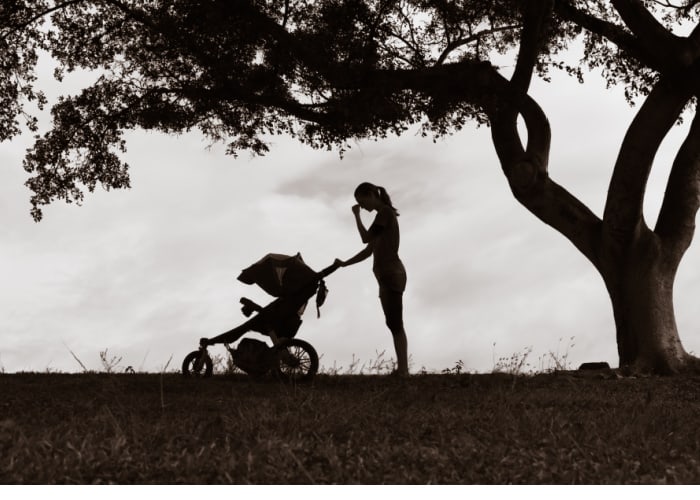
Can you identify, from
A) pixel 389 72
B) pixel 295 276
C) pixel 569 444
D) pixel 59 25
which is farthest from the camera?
pixel 59 25

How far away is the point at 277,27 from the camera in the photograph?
1327cm

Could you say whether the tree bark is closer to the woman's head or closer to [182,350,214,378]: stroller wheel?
the woman's head

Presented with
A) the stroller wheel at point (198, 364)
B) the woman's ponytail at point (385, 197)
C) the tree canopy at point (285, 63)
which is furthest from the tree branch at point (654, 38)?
the stroller wheel at point (198, 364)

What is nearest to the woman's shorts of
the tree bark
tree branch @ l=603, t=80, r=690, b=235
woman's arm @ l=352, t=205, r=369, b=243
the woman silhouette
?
the woman silhouette

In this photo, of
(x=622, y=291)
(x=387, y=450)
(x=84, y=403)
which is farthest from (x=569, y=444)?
(x=622, y=291)

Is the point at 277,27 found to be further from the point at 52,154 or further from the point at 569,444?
the point at 569,444

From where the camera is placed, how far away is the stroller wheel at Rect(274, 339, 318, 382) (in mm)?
10477

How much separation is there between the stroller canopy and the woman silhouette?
0.77 meters

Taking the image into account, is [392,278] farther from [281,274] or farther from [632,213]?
[632,213]

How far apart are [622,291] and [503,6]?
506 centimetres

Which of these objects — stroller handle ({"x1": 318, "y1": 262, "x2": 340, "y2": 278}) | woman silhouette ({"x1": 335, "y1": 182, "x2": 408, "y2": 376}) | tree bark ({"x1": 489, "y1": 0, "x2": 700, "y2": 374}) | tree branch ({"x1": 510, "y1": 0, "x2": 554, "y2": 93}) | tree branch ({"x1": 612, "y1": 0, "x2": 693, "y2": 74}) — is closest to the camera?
stroller handle ({"x1": 318, "y1": 262, "x2": 340, "y2": 278})

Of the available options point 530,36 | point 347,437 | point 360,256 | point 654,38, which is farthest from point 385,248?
point 654,38

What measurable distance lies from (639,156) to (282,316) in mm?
6382

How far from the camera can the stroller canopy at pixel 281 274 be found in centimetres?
1048
